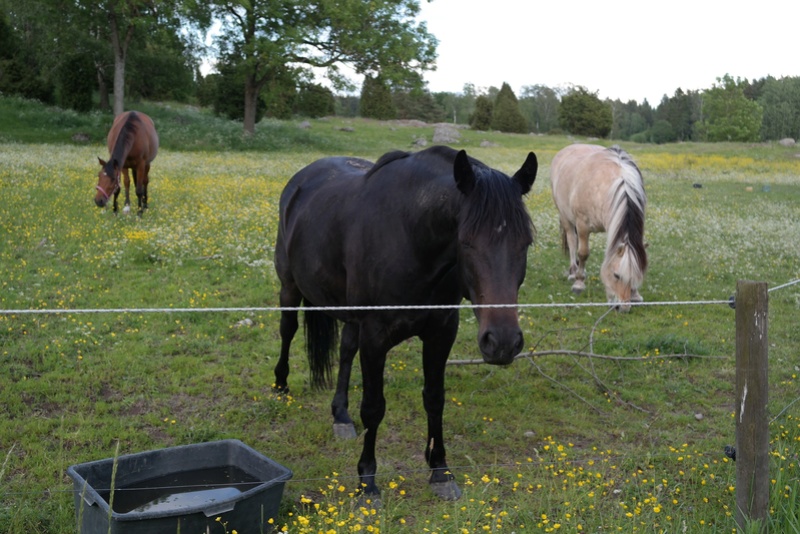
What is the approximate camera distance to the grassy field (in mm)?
4363

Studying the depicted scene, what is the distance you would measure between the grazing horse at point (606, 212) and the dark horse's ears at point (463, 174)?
152 inches

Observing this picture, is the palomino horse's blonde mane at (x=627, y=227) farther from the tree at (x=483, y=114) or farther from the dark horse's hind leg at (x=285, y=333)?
the tree at (x=483, y=114)

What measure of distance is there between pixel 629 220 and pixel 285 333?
4.63 meters

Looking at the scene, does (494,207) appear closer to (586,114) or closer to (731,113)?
(586,114)

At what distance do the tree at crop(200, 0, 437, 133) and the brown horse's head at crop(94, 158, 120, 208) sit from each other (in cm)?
2113

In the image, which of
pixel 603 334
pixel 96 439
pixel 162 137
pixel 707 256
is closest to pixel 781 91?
pixel 162 137

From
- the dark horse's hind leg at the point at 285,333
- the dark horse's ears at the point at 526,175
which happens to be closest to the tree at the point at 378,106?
the dark horse's hind leg at the point at 285,333

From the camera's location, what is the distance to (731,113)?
81.8 m

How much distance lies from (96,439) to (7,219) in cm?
845

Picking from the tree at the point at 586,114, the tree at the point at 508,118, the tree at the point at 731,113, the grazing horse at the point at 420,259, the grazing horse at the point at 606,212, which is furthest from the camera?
the tree at the point at 731,113

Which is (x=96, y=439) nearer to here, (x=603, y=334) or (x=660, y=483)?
(x=660, y=483)

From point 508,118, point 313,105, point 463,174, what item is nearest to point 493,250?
point 463,174

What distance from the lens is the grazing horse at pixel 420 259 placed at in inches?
145

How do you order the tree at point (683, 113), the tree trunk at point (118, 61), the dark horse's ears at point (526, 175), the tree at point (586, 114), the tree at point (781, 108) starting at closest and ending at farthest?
the dark horse's ears at point (526, 175), the tree trunk at point (118, 61), the tree at point (781, 108), the tree at point (586, 114), the tree at point (683, 113)
